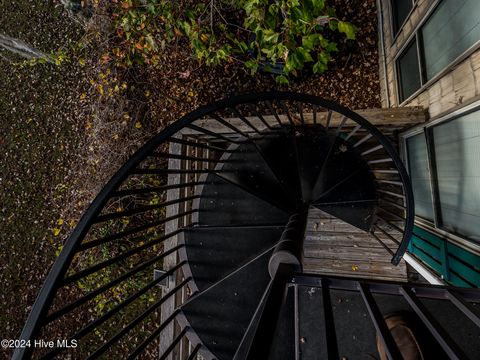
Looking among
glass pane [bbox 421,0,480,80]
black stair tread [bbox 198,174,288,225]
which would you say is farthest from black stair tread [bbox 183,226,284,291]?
glass pane [bbox 421,0,480,80]

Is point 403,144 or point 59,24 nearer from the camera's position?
point 403,144

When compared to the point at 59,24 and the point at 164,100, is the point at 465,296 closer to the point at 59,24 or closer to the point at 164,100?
the point at 164,100

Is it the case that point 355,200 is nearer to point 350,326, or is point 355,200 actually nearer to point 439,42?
point 350,326

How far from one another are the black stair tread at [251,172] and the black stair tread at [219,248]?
0.39 meters

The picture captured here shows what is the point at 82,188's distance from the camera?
4.56 meters

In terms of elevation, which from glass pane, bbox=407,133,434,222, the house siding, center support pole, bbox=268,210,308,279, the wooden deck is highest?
the house siding

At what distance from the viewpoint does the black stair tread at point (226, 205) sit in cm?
259

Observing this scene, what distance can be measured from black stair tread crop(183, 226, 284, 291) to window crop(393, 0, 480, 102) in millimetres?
1738

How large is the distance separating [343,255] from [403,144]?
1370 millimetres

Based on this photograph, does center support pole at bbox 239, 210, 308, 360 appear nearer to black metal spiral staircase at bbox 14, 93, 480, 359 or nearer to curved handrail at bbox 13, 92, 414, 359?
black metal spiral staircase at bbox 14, 93, 480, 359

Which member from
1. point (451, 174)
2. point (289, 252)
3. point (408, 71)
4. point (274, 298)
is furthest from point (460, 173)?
point (274, 298)

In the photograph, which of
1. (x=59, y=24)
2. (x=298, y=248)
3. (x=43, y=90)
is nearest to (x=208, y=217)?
(x=298, y=248)

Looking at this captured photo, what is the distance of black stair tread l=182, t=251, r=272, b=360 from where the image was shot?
2.28 meters

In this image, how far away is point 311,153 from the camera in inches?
109
